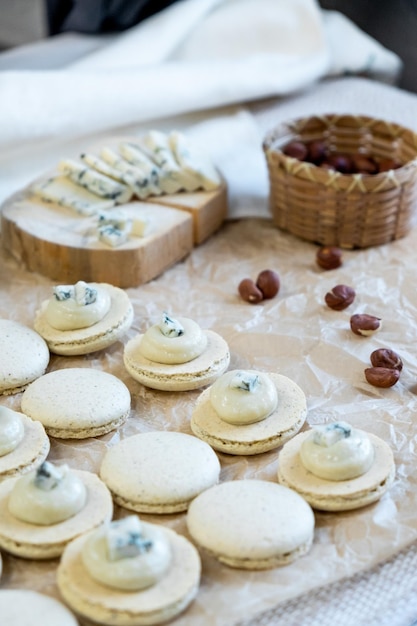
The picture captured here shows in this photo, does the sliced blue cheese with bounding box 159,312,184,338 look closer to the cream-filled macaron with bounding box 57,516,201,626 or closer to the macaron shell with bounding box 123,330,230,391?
the macaron shell with bounding box 123,330,230,391

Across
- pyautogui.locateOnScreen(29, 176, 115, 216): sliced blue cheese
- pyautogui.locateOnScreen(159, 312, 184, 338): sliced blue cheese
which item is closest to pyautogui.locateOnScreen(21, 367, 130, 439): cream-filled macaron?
pyautogui.locateOnScreen(159, 312, 184, 338): sliced blue cheese

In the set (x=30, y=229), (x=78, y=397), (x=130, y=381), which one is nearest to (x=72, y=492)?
(x=78, y=397)

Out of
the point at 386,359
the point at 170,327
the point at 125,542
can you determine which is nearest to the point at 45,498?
the point at 125,542

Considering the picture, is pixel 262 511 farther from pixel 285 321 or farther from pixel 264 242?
pixel 264 242

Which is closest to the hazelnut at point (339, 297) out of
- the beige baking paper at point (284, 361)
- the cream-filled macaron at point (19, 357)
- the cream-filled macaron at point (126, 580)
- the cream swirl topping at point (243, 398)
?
the beige baking paper at point (284, 361)

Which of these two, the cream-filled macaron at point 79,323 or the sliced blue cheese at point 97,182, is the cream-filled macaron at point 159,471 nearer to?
the cream-filled macaron at point 79,323

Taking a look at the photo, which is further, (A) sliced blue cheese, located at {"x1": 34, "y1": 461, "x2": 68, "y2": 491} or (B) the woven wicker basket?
(B) the woven wicker basket

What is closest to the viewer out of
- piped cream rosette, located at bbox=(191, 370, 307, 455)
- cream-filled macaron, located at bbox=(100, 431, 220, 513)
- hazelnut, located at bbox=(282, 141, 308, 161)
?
cream-filled macaron, located at bbox=(100, 431, 220, 513)
